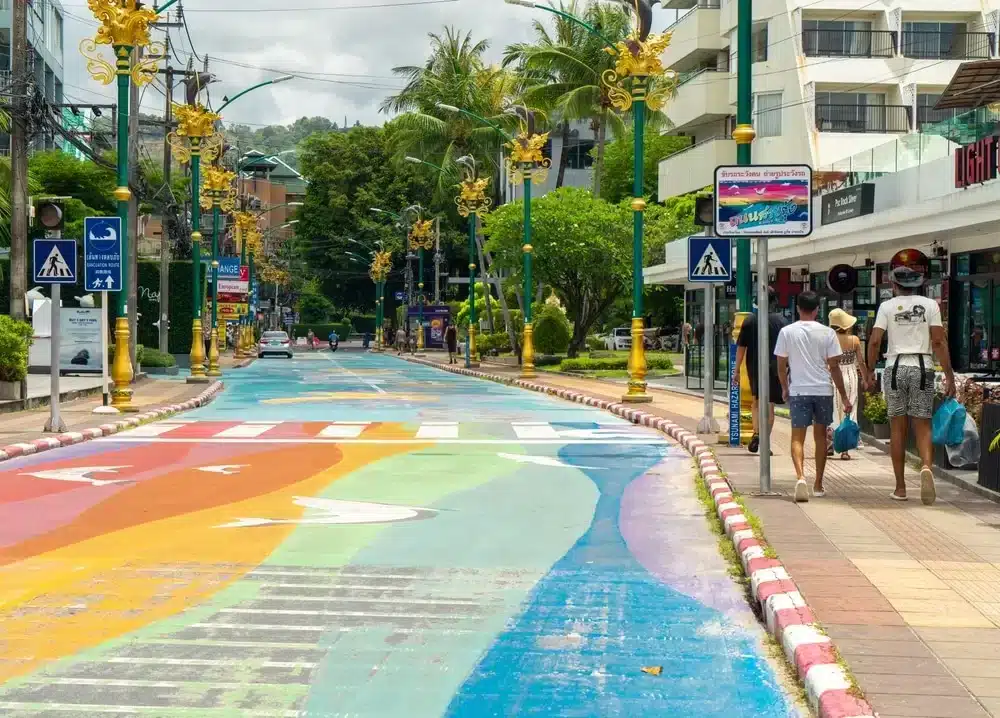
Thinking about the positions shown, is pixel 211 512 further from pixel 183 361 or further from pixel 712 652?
pixel 183 361

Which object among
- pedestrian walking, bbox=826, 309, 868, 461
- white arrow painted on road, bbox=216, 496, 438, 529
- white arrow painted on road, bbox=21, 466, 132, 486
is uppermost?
pedestrian walking, bbox=826, 309, 868, 461

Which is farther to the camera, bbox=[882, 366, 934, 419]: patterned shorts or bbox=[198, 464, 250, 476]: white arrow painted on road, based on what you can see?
bbox=[198, 464, 250, 476]: white arrow painted on road

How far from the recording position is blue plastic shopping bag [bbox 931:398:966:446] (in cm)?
1324

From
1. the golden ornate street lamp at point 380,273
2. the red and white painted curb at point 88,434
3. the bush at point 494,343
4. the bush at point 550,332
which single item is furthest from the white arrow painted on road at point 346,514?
the golden ornate street lamp at point 380,273

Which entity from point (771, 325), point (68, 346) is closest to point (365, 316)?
point (68, 346)

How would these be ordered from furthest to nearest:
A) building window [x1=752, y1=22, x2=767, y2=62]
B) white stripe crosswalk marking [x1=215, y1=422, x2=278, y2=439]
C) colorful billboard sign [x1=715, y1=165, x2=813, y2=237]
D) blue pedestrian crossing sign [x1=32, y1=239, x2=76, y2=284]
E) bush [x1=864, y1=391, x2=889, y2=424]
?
building window [x1=752, y1=22, x2=767, y2=62] < white stripe crosswalk marking [x1=215, y1=422, x2=278, y2=439] < blue pedestrian crossing sign [x1=32, y1=239, x2=76, y2=284] < bush [x1=864, y1=391, x2=889, y2=424] < colorful billboard sign [x1=715, y1=165, x2=813, y2=237]

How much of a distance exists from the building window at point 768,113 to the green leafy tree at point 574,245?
6.21m

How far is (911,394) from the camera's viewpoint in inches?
483

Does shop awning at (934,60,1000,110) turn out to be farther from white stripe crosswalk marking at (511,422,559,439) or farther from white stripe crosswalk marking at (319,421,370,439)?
white stripe crosswalk marking at (319,421,370,439)

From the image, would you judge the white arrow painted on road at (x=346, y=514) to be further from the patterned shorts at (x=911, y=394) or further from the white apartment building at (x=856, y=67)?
the white apartment building at (x=856, y=67)

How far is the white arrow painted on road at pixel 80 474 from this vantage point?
1458 cm

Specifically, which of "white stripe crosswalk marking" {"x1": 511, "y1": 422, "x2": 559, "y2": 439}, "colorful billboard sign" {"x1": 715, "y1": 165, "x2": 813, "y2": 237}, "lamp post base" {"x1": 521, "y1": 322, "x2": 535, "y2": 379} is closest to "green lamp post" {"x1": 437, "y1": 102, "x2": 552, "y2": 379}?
"lamp post base" {"x1": 521, "y1": 322, "x2": 535, "y2": 379}

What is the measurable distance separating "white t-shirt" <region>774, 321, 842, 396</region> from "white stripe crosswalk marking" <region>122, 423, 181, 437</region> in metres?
11.1

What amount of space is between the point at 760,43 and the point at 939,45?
6.86 m
